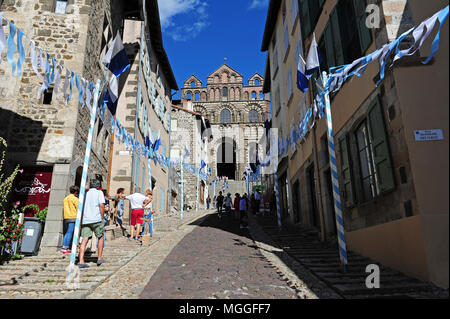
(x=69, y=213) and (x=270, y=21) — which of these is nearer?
(x=69, y=213)

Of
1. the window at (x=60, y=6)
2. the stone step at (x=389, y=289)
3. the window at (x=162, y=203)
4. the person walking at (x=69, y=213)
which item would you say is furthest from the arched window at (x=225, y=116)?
the stone step at (x=389, y=289)

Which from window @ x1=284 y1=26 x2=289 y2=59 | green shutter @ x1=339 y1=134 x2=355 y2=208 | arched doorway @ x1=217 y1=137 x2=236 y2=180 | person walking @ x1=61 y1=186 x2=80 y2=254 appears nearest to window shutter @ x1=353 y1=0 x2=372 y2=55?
green shutter @ x1=339 y1=134 x2=355 y2=208

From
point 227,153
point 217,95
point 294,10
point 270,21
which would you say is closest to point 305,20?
point 294,10

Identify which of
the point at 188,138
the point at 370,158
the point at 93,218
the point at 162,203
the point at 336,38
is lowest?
the point at 93,218

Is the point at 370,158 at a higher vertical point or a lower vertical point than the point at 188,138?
lower

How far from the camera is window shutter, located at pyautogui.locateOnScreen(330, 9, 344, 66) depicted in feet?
26.6

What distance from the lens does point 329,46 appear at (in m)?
8.84

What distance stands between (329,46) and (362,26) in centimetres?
205

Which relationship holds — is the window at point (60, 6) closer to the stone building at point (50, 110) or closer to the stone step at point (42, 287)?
the stone building at point (50, 110)

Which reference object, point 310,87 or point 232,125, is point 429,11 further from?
point 232,125

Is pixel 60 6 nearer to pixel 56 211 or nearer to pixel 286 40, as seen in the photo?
pixel 56 211

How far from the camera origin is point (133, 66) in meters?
15.9

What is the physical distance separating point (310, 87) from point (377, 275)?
7355 millimetres

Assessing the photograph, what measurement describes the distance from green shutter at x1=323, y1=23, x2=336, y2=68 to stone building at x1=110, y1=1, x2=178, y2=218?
682 cm
